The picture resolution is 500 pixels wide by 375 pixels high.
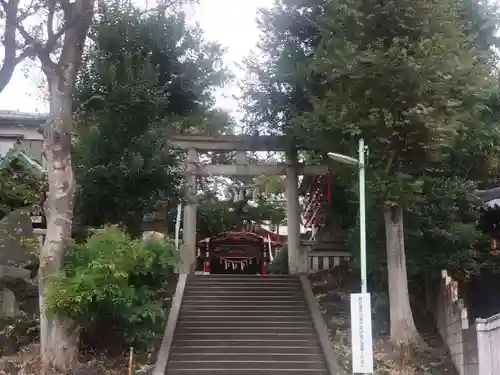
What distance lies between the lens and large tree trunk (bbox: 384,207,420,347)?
12398 millimetres

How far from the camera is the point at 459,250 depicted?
13375mm

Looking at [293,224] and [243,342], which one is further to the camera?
[293,224]

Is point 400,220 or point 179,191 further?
point 179,191

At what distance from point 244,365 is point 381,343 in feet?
9.31

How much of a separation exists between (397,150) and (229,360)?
534cm

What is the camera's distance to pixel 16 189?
48.1ft

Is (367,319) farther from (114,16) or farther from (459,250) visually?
(114,16)

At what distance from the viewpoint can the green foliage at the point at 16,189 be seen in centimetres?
1462

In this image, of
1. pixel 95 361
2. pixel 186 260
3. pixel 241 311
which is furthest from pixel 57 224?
pixel 186 260

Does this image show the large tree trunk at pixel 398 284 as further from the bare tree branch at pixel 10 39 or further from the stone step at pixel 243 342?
the bare tree branch at pixel 10 39

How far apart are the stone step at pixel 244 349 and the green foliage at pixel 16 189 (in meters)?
5.02

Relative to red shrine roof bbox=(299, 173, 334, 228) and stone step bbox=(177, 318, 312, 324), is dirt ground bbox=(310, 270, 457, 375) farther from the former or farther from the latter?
red shrine roof bbox=(299, 173, 334, 228)

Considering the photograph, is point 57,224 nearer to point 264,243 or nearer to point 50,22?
point 50,22

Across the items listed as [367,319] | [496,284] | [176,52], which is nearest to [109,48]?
[176,52]
